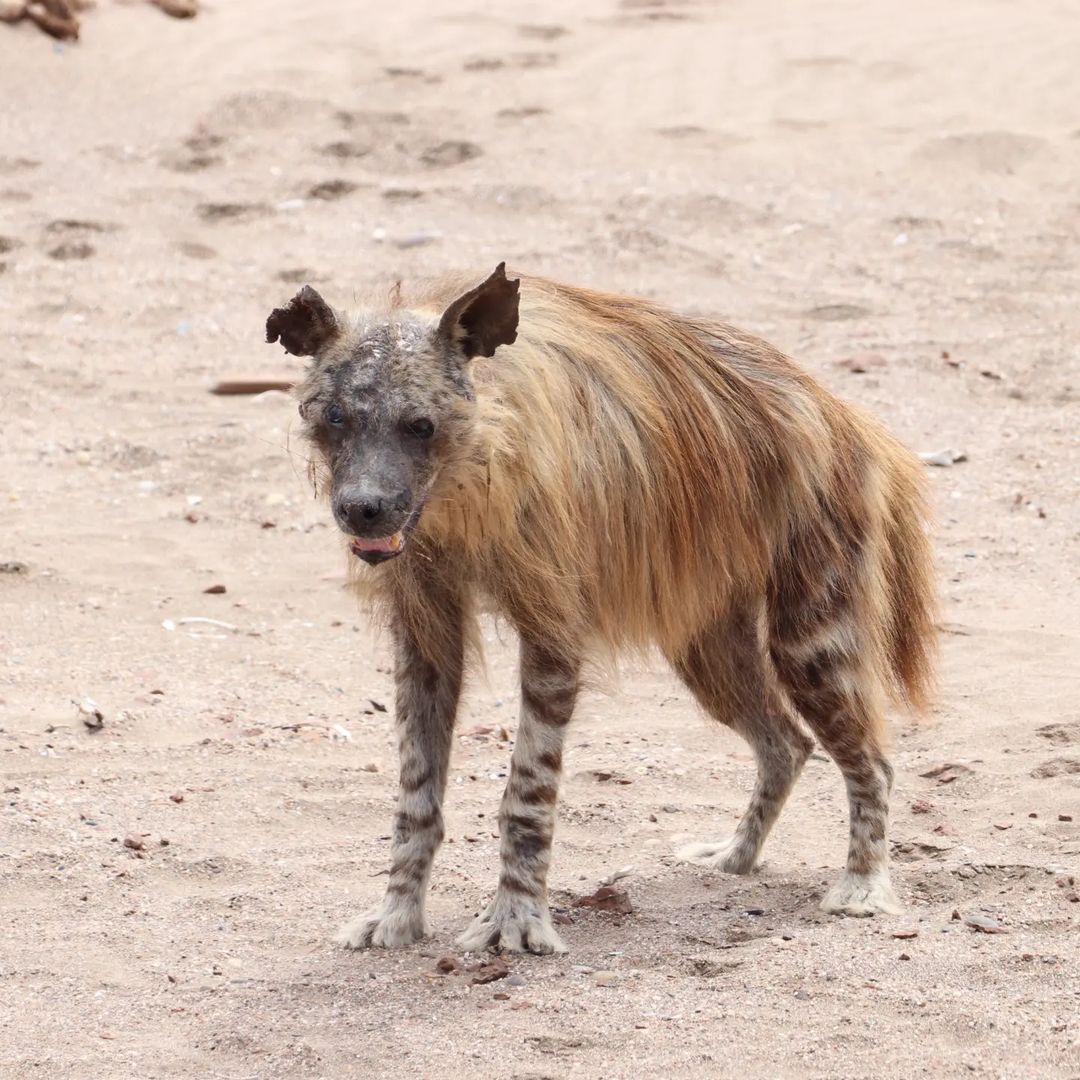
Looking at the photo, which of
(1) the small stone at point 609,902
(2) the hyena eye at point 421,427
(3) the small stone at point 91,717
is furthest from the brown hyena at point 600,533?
(3) the small stone at point 91,717

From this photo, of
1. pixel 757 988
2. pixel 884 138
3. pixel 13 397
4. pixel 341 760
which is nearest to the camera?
pixel 757 988

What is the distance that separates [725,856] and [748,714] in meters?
0.47

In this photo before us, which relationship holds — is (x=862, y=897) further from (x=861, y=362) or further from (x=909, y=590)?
(x=861, y=362)

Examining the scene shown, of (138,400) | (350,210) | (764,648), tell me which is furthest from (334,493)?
(350,210)

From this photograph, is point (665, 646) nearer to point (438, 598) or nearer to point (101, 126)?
point (438, 598)

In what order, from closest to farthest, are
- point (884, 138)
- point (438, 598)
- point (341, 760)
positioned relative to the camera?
point (438, 598) → point (341, 760) → point (884, 138)

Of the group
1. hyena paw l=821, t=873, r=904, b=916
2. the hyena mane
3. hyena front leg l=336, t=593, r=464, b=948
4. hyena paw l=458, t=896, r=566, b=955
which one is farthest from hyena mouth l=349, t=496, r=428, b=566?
hyena paw l=821, t=873, r=904, b=916

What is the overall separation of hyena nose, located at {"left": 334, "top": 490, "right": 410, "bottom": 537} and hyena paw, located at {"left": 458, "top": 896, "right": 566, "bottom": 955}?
119 centimetres

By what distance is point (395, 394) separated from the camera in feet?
15.8

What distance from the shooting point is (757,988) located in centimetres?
471

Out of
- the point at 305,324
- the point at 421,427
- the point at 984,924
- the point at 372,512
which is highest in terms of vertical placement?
the point at 305,324

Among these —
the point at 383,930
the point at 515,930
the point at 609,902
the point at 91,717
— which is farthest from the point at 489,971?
the point at 91,717

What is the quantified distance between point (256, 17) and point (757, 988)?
449 inches

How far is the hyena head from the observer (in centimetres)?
476
